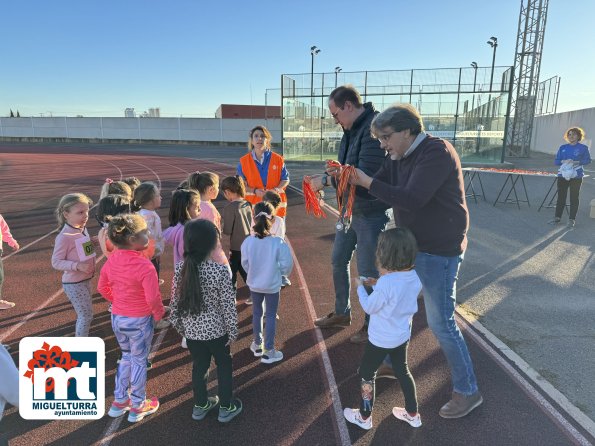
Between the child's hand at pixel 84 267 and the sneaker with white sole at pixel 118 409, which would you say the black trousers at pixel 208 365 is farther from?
the child's hand at pixel 84 267

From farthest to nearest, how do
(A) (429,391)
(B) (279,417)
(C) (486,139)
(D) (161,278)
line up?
(C) (486,139)
(D) (161,278)
(A) (429,391)
(B) (279,417)

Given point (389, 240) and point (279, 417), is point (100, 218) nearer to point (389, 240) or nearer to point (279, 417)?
point (279, 417)

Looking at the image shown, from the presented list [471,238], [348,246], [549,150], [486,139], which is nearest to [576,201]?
[471,238]

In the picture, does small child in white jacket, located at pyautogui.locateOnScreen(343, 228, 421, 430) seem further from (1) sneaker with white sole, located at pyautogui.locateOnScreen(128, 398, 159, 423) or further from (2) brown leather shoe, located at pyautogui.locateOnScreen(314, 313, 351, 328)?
(1) sneaker with white sole, located at pyautogui.locateOnScreen(128, 398, 159, 423)

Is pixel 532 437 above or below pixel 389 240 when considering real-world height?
below

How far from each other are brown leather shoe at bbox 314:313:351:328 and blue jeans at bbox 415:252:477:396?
1.46 metres

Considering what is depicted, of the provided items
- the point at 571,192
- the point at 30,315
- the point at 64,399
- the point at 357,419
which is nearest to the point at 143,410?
the point at 64,399

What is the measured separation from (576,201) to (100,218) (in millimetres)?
8948

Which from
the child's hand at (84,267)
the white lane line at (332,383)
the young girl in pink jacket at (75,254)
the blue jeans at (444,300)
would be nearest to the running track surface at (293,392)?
the white lane line at (332,383)

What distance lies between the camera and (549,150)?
31656 mm

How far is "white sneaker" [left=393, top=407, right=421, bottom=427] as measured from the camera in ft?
8.63

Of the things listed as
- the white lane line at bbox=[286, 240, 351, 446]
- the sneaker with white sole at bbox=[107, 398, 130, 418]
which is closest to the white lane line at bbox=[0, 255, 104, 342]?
the sneaker with white sole at bbox=[107, 398, 130, 418]

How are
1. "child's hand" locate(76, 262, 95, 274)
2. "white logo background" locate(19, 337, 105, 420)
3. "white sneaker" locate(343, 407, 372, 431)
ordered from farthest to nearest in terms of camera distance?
"child's hand" locate(76, 262, 95, 274) < "white logo background" locate(19, 337, 105, 420) < "white sneaker" locate(343, 407, 372, 431)

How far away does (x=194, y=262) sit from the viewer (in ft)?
7.75
